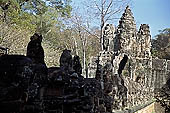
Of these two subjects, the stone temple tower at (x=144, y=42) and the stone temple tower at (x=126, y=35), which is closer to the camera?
the stone temple tower at (x=126, y=35)

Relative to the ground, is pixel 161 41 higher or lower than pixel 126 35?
higher

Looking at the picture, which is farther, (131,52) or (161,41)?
(161,41)

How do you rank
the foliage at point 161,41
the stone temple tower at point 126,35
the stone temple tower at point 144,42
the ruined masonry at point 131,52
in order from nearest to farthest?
the ruined masonry at point 131,52 → the stone temple tower at point 126,35 → the stone temple tower at point 144,42 → the foliage at point 161,41

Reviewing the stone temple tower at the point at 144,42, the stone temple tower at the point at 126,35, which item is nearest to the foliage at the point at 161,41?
the stone temple tower at the point at 144,42

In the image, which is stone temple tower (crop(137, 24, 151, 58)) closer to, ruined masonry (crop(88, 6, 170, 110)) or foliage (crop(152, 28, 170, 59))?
ruined masonry (crop(88, 6, 170, 110))

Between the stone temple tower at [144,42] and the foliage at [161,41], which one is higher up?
the foliage at [161,41]

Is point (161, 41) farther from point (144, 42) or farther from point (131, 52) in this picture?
point (131, 52)

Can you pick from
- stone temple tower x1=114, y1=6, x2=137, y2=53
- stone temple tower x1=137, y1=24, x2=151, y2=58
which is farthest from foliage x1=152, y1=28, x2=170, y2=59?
stone temple tower x1=114, y1=6, x2=137, y2=53

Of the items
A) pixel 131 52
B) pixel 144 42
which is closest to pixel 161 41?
pixel 144 42

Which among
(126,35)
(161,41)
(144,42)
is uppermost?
(161,41)

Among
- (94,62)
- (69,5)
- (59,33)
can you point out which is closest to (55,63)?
(94,62)

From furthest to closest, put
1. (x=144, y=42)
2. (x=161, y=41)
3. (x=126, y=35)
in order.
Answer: (x=161, y=41), (x=144, y=42), (x=126, y=35)

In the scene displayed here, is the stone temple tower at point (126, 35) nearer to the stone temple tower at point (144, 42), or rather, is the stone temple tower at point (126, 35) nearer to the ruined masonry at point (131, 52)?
the ruined masonry at point (131, 52)

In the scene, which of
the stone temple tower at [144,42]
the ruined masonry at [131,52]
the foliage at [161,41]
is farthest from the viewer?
the foliage at [161,41]
